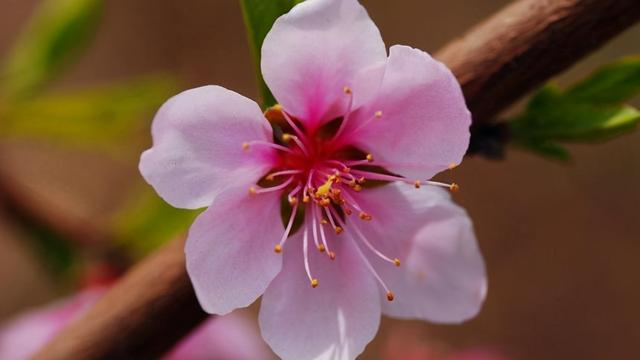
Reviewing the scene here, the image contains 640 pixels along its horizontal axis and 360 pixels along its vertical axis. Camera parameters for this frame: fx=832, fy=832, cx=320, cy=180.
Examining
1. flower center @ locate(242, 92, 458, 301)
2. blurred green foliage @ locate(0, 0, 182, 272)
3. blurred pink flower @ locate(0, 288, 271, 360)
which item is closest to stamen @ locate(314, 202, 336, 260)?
A: flower center @ locate(242, 92, 458, 301)

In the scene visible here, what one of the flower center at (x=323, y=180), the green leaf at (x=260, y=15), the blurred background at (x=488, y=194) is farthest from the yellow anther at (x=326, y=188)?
the blurred background at (x=488, y=194)

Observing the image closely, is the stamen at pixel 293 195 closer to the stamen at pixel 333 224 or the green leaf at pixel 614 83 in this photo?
the stamen at pixel 333 224

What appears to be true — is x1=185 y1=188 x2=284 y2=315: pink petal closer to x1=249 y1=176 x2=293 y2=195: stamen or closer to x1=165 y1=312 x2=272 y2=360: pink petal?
x1=249 y1=176 x2=293 y2=195: stamen

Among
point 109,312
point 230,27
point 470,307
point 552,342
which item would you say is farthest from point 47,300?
point 470,307

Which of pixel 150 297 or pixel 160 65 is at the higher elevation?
pixel 150 297

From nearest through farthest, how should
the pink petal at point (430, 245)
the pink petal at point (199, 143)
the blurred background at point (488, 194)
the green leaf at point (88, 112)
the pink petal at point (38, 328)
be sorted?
1. the pink petal at point (199, 143)
2. the pink petal at point (430, 245)
3. the pink petal at point (38, 328)
4. the green leaf at point (88, 112)
5. the blurred background at point (488, 194)

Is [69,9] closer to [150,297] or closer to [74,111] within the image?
[74,111]

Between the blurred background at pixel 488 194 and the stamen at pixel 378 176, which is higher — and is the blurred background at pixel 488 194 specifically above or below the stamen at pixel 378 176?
below
